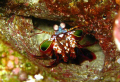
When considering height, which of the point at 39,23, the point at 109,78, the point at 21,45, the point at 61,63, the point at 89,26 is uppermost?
the point at 39,23

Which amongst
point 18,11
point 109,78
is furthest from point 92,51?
point 18,11

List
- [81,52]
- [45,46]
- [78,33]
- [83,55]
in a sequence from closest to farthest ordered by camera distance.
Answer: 1. [45,46]
2. [78,33]
3. [83,55]
4. [81,52]

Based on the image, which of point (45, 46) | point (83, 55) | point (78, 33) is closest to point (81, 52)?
point (83, 55)

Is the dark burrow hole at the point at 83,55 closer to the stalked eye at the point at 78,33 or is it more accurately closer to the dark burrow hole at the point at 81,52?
the dark burrow hole at the point at 81,52

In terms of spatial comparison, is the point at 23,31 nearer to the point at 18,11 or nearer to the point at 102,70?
the point at 18,11

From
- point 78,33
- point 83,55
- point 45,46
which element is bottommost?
point 83,55

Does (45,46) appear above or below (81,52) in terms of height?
above

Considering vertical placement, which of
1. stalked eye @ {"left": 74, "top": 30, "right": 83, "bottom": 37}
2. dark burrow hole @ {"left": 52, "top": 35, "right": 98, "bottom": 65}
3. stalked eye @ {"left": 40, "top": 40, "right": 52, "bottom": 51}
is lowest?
dark burrow hole @ {"left": 52, "top": 35, "right": 98, "bottom": 65}

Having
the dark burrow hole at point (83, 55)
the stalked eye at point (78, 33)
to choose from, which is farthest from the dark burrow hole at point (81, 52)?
the stalked eye at point (78, 33)

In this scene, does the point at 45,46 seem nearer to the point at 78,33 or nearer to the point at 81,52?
the point at 78,33

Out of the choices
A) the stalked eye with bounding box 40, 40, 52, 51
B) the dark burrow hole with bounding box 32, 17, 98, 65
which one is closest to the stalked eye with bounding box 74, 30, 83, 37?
the dark burrow hole with bounding box 32, 17, 98, 65

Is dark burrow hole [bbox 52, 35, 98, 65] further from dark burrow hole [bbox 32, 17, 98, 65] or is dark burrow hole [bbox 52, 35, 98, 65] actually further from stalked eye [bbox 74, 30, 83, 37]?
stalked eye [bbox 74, 30, 83, 37]
